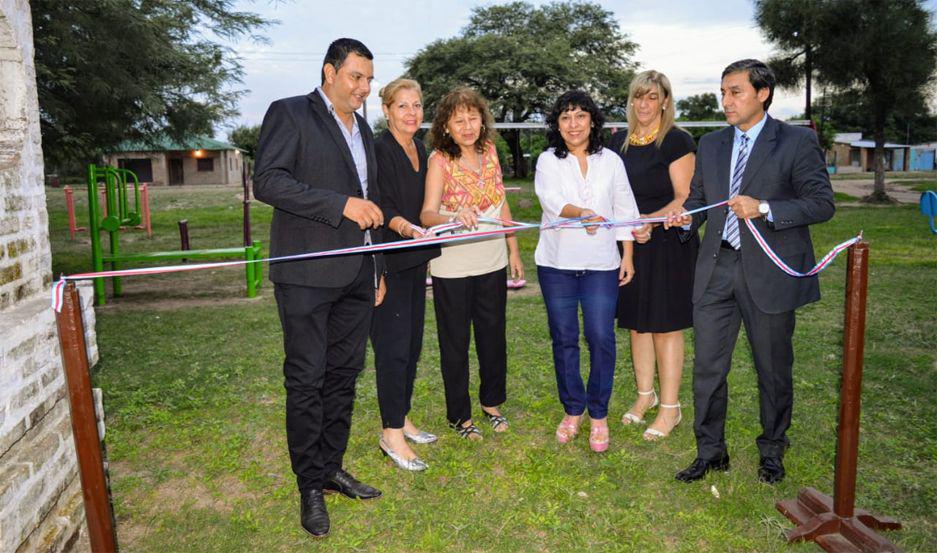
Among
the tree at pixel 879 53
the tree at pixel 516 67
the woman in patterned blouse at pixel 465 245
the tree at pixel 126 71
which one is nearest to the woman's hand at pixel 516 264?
the woman in patterned blouse at pixel 465 245

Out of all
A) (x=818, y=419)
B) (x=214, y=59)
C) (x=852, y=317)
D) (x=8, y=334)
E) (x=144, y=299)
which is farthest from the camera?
(x=214, y=59)

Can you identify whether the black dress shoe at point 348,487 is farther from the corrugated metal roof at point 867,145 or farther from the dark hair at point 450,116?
the corrugated metal roof at point 867,145

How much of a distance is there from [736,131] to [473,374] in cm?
311

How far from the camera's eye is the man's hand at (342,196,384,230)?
324 cm

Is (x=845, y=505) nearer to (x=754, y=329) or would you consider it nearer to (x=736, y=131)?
(x=754, y=329)

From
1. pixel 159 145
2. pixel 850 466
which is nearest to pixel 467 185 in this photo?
pixel 850 466

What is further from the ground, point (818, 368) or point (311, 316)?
point (311, 316)

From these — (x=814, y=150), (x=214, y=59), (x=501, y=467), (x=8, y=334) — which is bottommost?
(x=501, y=467)

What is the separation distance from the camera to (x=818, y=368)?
19.7 ft

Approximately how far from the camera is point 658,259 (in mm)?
4441

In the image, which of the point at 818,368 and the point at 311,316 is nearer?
the point at 311,316

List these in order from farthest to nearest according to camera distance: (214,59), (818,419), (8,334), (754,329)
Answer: (214,59) < (818,419) < (754,329) < (8,334)

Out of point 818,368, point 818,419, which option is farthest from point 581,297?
point 818,368

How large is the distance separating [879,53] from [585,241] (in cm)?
2370
